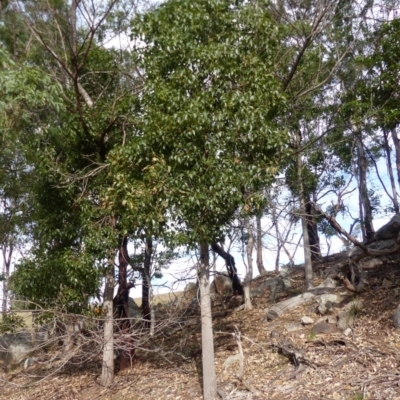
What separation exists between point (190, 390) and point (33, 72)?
6.59 meters

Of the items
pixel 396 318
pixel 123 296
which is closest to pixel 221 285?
pixel 123 296

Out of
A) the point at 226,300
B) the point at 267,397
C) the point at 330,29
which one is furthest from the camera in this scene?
the point at 226,300

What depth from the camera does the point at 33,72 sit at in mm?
9164

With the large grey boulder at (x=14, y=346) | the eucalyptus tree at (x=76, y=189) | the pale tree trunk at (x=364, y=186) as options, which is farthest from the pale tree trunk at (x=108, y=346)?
the pale tree trunk at (x=364, y=186)

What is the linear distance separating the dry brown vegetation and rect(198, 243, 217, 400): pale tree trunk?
252mm

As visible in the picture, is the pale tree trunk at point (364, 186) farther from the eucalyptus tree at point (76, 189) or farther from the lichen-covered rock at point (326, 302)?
the eucalyptus tree at point (76, 189)

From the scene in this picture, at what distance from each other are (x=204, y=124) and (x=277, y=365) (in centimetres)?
473

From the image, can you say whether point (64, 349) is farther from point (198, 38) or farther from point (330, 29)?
point (330, 29)

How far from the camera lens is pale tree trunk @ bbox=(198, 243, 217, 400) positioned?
30.8 ft

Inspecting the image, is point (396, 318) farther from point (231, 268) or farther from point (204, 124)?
point (231, 268)

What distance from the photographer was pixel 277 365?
984cm

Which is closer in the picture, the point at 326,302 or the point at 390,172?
the point at 326,302

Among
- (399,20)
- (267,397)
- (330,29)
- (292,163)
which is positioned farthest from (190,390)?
(330,29)

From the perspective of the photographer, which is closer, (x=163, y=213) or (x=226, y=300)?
(x=163, y=213)
